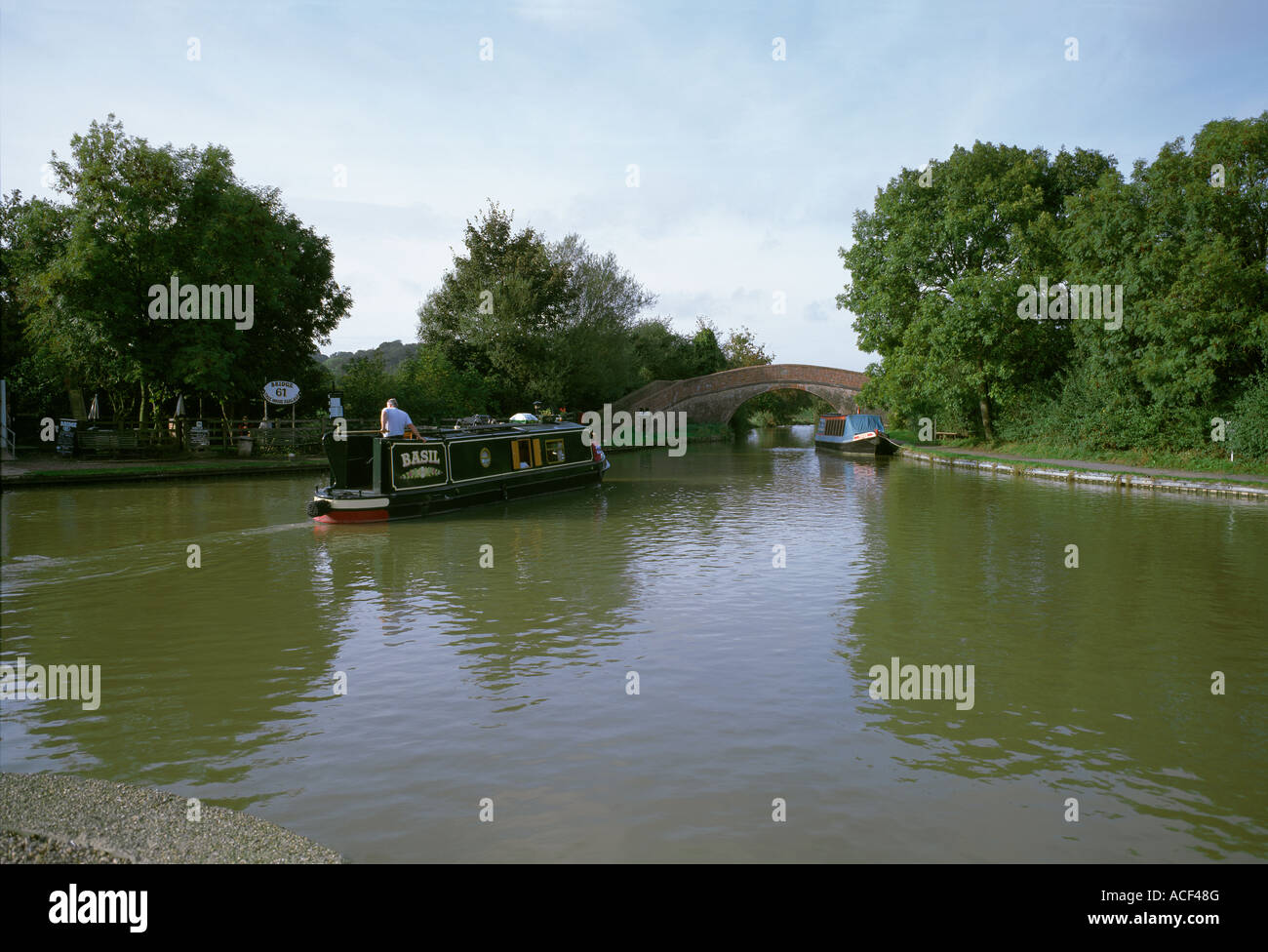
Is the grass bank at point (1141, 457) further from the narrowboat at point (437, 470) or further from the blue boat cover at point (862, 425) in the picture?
the narrowboat at point (437, 470)

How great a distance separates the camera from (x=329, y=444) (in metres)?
15.8

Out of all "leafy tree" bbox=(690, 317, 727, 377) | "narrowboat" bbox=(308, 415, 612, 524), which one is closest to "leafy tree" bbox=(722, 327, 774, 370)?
"leafy tree" bbox=(690, 317, 727, 377)

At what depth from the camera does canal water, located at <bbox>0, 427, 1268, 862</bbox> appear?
407cm

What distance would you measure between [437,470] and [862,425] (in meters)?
23.8

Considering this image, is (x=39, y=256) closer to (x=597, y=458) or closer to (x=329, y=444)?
(x=329, y=444)

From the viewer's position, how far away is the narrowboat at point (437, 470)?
1509cm

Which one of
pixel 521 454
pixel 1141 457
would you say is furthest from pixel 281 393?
pixel 1141 457

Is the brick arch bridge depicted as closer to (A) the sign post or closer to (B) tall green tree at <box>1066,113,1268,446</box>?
(A) the sign post

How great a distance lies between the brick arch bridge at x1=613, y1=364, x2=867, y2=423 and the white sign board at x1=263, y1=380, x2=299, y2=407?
21518 mm

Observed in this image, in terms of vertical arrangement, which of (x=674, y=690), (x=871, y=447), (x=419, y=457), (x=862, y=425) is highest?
(x=862, y=425)

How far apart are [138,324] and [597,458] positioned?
43.2 ft

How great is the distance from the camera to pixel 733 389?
52062mm

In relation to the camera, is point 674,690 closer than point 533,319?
Yes

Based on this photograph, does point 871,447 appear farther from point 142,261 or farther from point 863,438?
point 142,261
